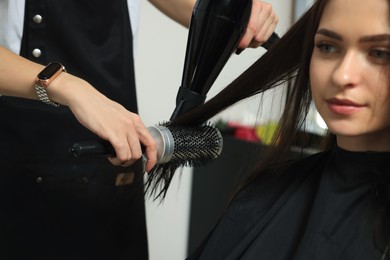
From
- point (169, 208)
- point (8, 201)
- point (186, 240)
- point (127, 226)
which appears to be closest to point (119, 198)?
point (127, 226)

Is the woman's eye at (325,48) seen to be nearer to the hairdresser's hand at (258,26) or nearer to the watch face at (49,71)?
the hairdresser's hand at (258,26)

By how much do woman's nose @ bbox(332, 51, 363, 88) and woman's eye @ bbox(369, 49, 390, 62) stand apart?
21 mm

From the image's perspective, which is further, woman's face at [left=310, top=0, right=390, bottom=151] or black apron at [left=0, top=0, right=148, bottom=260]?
black apron at [left=0, top=0, right=148, bottom=260]

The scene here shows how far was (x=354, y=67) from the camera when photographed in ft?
2.49

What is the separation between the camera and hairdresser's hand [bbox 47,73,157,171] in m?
0.77

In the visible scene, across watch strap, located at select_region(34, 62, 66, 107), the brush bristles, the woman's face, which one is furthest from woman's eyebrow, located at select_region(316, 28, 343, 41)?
watch strap, located at select_region(34, 62, 66, 107)

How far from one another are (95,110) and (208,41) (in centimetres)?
26

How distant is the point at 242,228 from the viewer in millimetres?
962

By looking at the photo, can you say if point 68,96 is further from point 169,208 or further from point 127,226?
point 169,208

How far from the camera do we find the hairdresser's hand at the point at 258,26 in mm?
1000

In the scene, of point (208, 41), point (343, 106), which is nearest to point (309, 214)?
point (343, 106)

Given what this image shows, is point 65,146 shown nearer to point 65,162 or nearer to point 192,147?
point 65,162

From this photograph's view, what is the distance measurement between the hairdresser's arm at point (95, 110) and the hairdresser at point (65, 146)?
4.8 inches

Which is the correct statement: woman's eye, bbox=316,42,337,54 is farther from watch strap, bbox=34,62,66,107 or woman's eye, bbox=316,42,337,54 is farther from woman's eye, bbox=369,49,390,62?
watch strap, bbox=34,62,66,107
